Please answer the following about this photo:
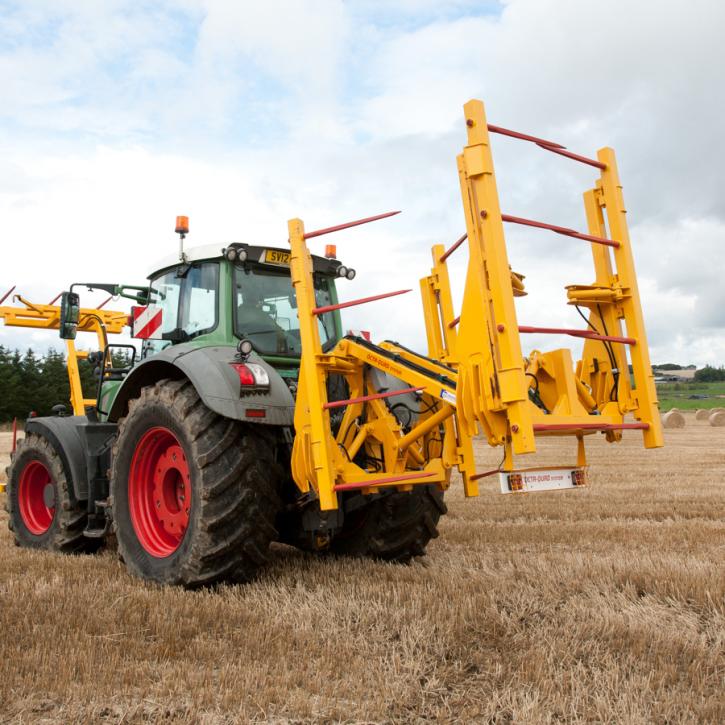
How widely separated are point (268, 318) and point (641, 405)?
2.49m

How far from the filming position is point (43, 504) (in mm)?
6707

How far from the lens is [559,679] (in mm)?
2885

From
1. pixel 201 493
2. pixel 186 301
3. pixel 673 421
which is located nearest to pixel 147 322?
pixel 186 301

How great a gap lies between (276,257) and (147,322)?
4.10ft

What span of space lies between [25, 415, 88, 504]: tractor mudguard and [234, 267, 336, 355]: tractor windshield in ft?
5.76

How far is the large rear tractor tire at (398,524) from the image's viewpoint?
5.26 metres

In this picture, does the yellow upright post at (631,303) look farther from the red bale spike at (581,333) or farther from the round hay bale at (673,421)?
the round hay bale at (673,421)

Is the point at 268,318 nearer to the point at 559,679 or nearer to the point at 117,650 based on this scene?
the point at 117,650

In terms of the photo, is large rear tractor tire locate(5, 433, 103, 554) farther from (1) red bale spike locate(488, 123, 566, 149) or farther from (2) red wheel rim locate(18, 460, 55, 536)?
(1) red bale spike locate(488, 123, 566, 149)

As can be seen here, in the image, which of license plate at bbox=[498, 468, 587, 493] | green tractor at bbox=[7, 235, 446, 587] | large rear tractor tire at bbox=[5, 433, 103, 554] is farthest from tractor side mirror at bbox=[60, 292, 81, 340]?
license plate at bbox=[498, 468, 587, 493]

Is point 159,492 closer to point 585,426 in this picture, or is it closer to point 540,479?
point 540,479

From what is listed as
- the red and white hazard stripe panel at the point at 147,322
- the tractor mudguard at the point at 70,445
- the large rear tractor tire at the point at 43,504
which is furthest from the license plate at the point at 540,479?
the large rear tractor tire at the point at 43,504

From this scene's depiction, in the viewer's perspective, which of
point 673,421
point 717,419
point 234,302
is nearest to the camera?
point 234,302

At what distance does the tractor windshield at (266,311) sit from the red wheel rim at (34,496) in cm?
256
